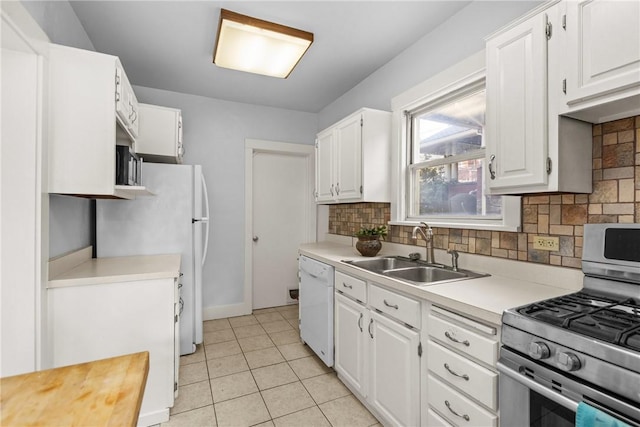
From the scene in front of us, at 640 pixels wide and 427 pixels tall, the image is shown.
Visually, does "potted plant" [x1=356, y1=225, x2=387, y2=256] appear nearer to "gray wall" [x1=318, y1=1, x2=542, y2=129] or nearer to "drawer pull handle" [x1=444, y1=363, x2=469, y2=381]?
"gray wall" [x1=318, y1=1, x2=542, y2=129]

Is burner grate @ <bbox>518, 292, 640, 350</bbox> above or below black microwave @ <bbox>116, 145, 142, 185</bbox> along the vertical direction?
→ below

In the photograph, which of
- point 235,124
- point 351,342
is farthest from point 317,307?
point 235,124

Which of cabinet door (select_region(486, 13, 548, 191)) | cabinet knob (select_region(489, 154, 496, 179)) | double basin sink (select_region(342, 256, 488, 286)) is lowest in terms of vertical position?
double basin sink (select_region(342, 256, 488, 286))

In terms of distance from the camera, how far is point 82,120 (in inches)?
64.1

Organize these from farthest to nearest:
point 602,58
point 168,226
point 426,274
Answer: point 168,226 → point 426,274 → point 602,58

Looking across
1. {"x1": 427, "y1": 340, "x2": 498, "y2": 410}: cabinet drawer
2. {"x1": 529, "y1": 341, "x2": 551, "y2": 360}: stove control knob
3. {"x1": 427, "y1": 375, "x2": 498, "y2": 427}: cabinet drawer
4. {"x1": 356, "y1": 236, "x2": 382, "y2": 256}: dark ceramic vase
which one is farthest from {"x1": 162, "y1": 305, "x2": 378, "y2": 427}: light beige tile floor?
{"x1": 529, "y1": 341, "x2": 551, "y2": 360}: stove control knob

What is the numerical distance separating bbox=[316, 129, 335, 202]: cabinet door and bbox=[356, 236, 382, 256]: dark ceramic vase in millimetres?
685

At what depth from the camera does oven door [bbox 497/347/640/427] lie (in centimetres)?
84

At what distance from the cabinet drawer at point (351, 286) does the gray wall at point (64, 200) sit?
5.81 ft

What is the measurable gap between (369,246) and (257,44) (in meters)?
1.81

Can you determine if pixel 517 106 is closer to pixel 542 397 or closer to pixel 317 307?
pixel 542 397

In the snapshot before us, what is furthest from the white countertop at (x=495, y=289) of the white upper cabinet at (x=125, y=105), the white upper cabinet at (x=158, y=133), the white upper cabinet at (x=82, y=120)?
the white upper cabinet at (x=158, y=133)

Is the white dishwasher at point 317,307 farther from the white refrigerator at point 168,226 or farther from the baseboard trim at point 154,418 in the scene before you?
the baseboard trim at point 154,418

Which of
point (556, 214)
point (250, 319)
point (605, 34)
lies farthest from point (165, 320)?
point (605, 34)
